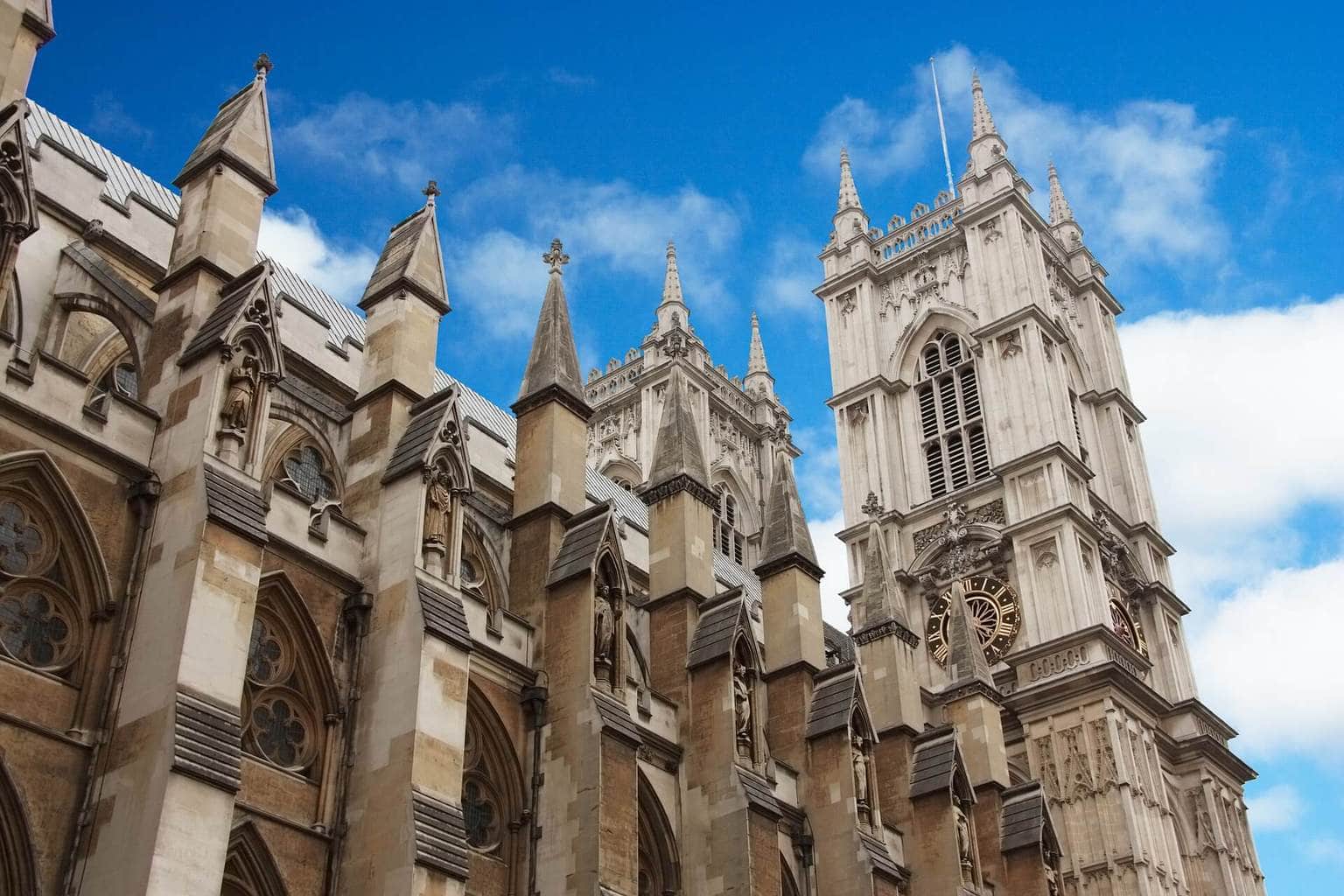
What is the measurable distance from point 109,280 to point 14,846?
9.55 metres

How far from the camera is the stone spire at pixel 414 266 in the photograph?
2189 cm

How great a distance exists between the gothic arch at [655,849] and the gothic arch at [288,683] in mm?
6254

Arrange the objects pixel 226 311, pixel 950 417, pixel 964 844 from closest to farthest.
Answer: pixel 226 311 → pixel 964 844 → pixel 950 417

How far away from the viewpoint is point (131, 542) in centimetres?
1662

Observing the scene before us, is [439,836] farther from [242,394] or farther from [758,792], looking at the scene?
[758,792]

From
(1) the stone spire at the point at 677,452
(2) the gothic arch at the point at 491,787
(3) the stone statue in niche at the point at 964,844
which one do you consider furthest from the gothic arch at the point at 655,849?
(3) the stone statue in niche at the point at 964,844

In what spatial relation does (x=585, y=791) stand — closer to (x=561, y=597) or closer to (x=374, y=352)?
(x=561, y=597)

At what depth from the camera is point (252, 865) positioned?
1664 centimetres

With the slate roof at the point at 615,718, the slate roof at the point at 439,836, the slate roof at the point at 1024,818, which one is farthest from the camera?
the slate roof at the point at 1024,818

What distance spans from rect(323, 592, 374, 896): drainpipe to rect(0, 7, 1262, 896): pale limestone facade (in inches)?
1.5

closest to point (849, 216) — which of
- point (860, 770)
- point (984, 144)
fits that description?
point (984, 144)

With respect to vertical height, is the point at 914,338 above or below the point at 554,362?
above

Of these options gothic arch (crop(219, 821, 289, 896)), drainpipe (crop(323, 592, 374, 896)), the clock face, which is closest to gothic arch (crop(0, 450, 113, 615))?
gothic arch (crop(219, 821, 289, 896))

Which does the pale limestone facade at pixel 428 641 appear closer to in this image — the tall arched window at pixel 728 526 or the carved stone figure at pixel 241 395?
the carved stone figure at pixel 241 395
